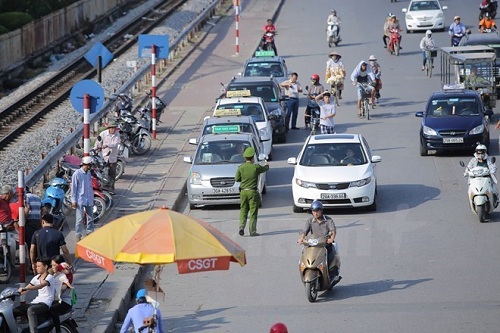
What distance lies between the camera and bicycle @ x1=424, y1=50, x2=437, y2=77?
143 ft

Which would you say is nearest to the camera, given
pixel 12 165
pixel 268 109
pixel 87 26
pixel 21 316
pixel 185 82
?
pixel 21 316

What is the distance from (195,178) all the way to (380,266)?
239 inches

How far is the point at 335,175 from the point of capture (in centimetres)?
2525

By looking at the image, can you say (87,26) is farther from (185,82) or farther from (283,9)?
(185,82)

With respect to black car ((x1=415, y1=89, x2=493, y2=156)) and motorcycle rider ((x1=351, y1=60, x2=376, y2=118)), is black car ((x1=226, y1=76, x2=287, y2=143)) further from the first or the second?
black car ((x1=415, y1=89, x2=493, y2=156))

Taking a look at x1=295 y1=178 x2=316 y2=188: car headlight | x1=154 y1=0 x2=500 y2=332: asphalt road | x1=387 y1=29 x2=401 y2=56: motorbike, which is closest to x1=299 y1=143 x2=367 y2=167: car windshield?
x1=295 y1=178 x2=316 y2=188: car headlight

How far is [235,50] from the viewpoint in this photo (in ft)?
168

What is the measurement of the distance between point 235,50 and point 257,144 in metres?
23.3

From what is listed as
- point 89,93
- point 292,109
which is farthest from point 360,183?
point 292,109

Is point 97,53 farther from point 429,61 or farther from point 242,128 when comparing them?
point 429,61

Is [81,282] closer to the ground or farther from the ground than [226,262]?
closer to the ground

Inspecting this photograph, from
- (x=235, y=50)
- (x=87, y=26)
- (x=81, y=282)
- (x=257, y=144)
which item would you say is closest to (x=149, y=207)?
(x=257, y=144)

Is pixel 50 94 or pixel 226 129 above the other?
pixel 226 129

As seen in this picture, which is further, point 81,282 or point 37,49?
point 37,49
